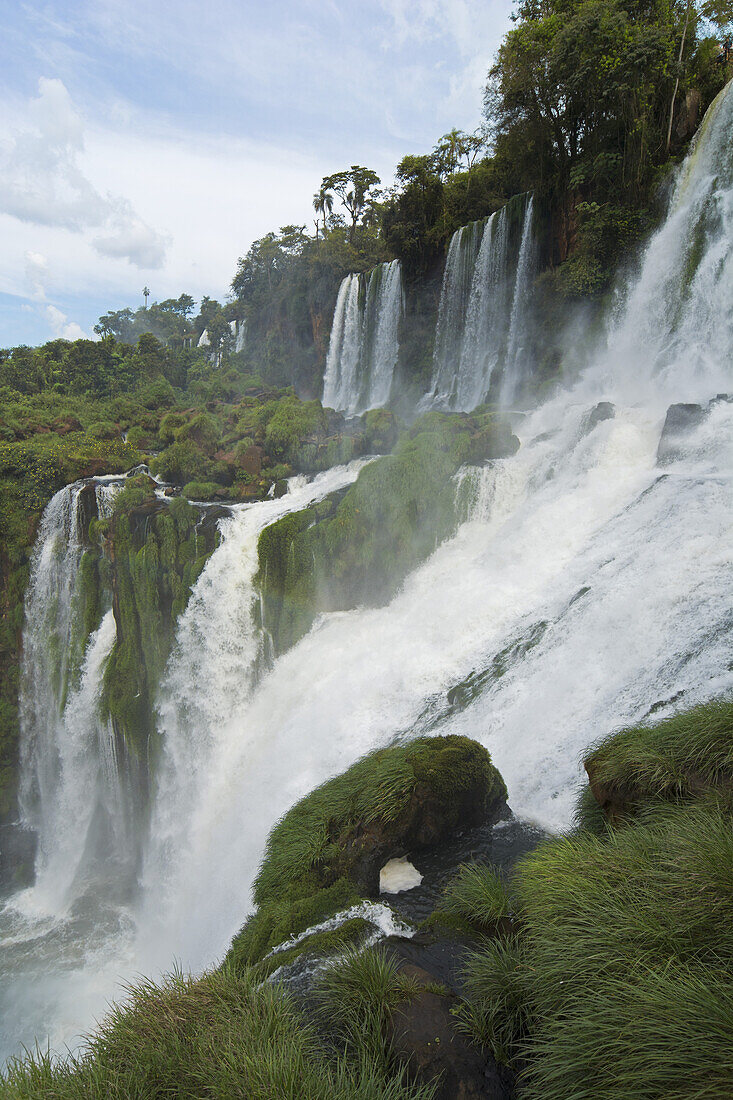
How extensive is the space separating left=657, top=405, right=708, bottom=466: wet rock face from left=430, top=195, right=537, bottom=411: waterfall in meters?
9.56

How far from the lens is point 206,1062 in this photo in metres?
2.84

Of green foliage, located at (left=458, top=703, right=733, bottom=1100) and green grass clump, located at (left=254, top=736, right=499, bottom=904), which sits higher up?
green foliage, located at (left=458, top=703, right=733, bottom=1100)

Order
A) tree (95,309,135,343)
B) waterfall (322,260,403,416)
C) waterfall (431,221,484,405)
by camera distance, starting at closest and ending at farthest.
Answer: waterfall (431,221,484,405)
waterfall (322,260,403,416)
tree (95,309,135,343)

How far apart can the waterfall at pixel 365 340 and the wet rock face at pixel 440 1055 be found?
25.7 meters

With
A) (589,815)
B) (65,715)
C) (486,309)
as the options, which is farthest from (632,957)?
(486,309)

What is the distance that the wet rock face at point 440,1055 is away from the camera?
307 centimetres

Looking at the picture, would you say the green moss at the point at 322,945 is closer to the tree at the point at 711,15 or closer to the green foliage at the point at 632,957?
the green foliage at the point at 632,957

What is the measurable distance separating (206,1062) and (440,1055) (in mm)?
1236

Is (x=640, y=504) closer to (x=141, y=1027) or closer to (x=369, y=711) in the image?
(x=369, y=711)

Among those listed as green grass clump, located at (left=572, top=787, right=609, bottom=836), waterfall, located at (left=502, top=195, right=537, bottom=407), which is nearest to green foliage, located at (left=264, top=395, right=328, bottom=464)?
waterfall, located at (left=502, top=195, right=537, bottom=407)

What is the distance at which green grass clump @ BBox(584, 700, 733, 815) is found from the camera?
420 cm

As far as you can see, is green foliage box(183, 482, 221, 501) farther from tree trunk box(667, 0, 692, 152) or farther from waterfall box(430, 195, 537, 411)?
tree trunk box(667, 0, 692, 152)

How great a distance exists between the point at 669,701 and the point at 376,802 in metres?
3.14

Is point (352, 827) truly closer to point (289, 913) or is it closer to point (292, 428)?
point (289, 913)
